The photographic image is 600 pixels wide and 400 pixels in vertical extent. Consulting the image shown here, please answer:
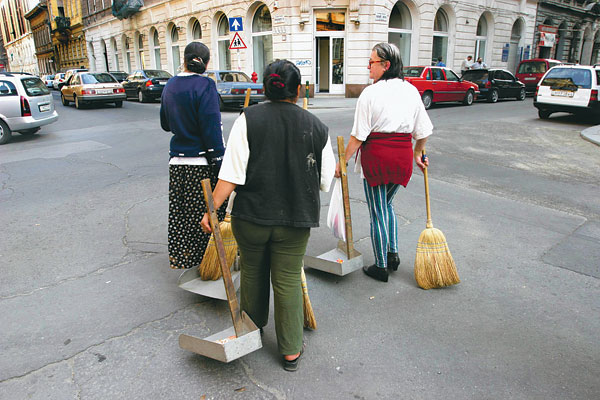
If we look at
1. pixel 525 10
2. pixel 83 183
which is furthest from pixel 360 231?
pixel 525 10

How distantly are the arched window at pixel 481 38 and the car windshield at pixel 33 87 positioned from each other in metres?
24.6

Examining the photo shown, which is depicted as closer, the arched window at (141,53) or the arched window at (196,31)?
the arched window at (196,31)

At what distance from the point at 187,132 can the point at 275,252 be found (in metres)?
1.33

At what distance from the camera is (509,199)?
6082mm

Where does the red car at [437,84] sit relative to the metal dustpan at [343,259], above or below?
above

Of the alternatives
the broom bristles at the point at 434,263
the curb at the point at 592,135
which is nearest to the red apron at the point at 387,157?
the broom bristles at the point at 434,263

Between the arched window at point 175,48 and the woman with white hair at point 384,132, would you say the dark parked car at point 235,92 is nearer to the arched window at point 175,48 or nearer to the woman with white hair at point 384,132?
the woman with white hair at point 384,132

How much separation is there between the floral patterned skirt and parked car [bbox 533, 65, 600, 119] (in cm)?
1330

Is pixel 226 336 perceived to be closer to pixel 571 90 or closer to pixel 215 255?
pixel 215 255

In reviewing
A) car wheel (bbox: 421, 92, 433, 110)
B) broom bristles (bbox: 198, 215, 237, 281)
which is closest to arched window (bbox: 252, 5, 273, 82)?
car wheel (bbox: 421, 92, 433, 110)

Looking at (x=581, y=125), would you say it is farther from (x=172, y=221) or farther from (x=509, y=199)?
(x=172, y=221)

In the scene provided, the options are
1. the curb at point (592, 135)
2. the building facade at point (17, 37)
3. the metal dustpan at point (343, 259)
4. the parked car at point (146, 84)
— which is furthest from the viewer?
the building facade at point (17, 37)

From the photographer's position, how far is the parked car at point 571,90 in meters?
12.7

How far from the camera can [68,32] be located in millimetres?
46875
